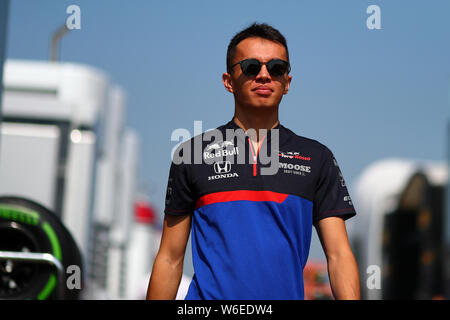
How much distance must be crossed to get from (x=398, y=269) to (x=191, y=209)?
34.8 feet

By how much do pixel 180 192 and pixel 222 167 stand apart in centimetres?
15

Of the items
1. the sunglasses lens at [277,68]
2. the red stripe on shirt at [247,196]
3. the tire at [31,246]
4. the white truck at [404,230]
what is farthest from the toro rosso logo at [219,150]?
the white truck at [404,230]

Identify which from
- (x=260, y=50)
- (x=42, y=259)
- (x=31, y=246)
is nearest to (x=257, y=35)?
(x=260, y=50)

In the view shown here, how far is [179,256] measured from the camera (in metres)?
2.18

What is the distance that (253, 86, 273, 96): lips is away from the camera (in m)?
2.10

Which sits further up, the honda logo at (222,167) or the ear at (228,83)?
the ear at (228,83)

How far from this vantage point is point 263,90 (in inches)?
82.7

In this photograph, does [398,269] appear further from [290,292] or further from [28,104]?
[290,292]

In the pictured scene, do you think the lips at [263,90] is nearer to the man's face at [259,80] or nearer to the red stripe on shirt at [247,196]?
the man's face at [259,80]

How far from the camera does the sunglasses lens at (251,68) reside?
2.10 m

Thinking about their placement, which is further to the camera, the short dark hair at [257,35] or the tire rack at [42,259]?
the tire rack at [42,259]

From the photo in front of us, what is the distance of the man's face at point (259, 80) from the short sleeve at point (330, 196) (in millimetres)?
237

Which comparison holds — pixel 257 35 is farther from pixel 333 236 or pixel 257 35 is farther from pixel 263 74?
pixel 333 236
